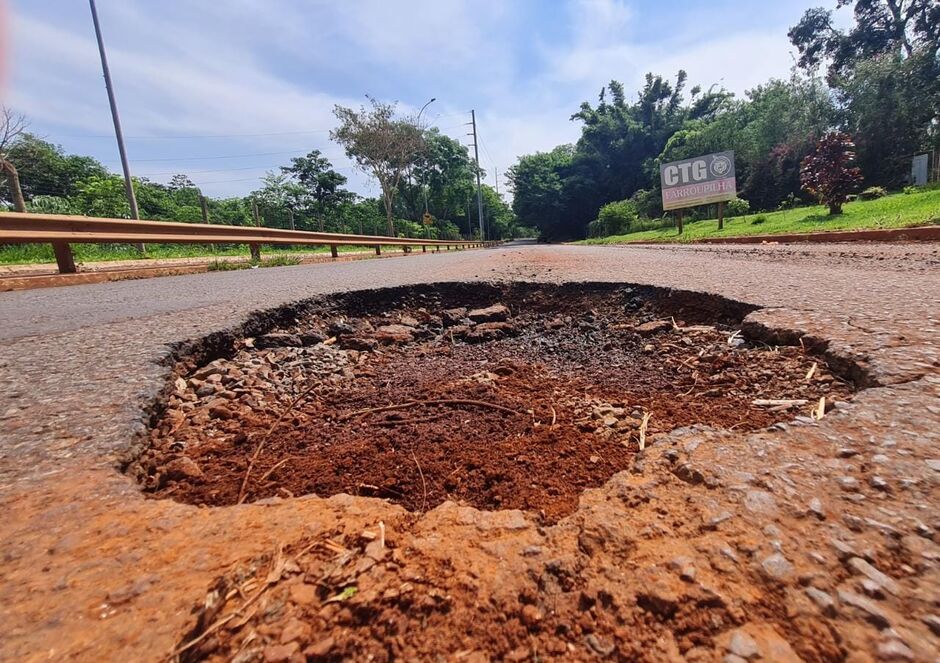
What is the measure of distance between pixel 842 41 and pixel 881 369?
45.7 m

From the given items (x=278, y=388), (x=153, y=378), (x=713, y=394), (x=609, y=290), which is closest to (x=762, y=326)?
(x=713, y=394)

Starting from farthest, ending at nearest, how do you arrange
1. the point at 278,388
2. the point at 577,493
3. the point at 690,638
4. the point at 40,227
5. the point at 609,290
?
the point at 40,227, the point at 609,290, the point at 278,388, the point at 577,493, the point at 690,638

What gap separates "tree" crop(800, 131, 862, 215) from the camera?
509 inches

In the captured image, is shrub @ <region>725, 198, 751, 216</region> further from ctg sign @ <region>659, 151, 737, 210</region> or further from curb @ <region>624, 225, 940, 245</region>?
curb @ <region>624, 225, 940, 245</region>

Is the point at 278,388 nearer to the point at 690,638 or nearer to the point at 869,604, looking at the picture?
Answer: the point at 690,638

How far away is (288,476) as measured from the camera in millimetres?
1425

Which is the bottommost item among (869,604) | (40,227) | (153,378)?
(869,604)

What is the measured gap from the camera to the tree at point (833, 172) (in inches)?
509

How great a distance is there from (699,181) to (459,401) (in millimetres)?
21599

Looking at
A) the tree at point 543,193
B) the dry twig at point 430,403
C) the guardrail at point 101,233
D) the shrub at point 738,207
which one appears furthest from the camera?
the tree at point 543,193

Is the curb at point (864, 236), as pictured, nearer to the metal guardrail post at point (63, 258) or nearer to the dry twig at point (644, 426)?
the dry twig at point (644, 426)

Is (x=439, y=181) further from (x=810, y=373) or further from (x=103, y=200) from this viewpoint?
(x=810, y=373)

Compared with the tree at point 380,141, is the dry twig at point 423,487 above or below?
below

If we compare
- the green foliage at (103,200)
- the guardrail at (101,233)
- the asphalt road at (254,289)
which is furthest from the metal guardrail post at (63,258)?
the green foliage at (103,200)
